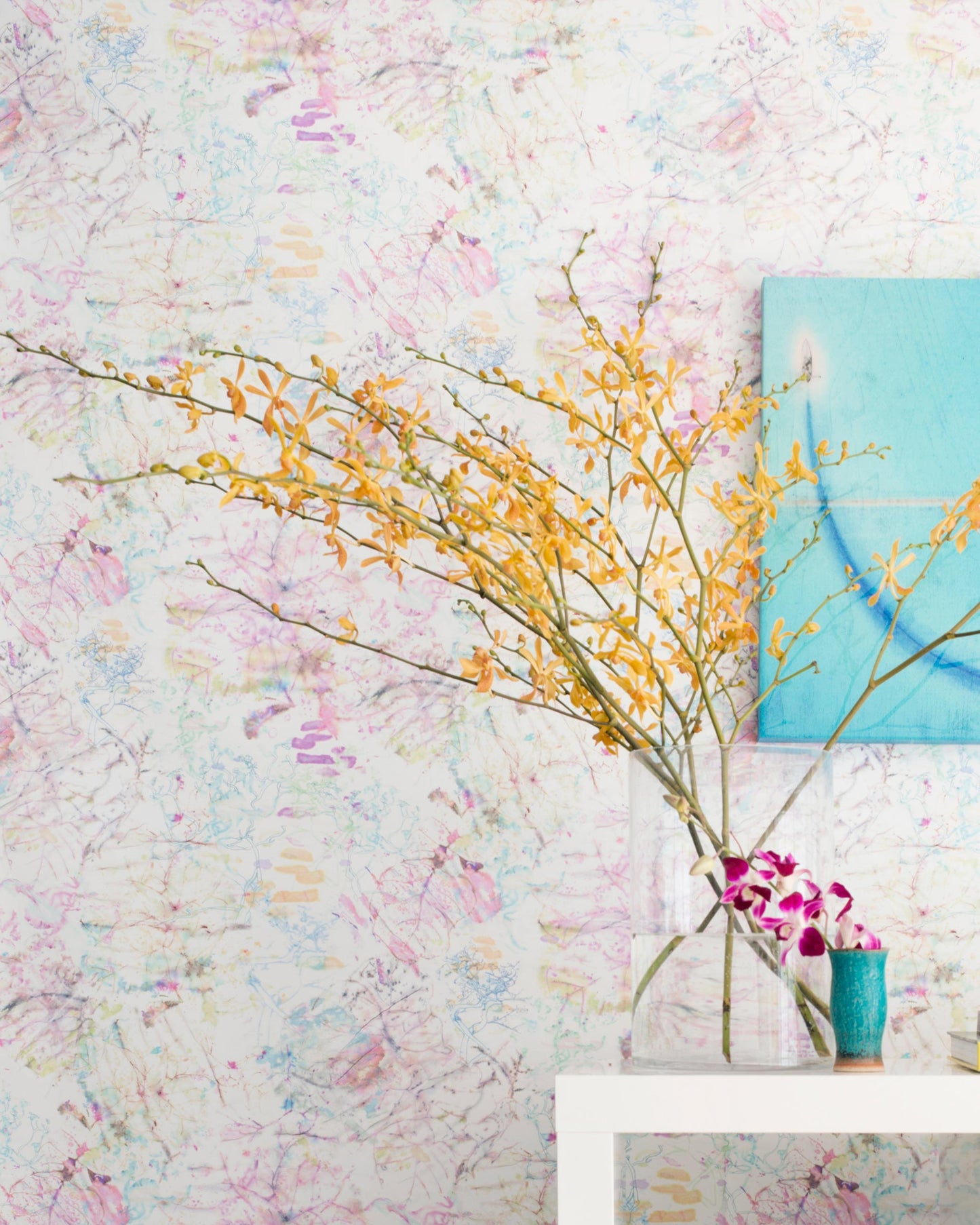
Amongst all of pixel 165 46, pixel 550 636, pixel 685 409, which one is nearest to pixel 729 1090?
→ pixel 550 636

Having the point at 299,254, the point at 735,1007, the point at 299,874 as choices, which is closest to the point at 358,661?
the point at 299,874

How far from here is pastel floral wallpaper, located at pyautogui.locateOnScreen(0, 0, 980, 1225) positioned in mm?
1262

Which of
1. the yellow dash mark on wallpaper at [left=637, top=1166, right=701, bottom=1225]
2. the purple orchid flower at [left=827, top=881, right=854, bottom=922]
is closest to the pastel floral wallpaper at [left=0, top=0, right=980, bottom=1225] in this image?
the yellow dash mark on wallpaper at [left=637, top=1166, right=701, bottom=1225]

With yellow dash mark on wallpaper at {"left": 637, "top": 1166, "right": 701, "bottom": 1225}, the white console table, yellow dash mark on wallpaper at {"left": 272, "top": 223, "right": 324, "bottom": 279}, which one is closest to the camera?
the white console table

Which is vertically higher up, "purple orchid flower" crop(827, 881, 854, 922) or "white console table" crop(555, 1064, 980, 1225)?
"purple orchid flower" crop(827, 881, 854, 922)

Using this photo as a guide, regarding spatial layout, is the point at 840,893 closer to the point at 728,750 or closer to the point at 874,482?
the point at 728,750

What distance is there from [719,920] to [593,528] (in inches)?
20.0

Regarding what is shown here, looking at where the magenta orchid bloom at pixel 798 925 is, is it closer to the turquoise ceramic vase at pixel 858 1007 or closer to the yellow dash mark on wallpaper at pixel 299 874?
the turquoise ceramic vase at pixel 858 1007

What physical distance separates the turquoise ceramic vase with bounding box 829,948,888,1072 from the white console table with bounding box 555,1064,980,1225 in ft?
0.12

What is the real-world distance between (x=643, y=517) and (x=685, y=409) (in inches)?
5.4

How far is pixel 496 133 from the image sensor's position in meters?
1.39

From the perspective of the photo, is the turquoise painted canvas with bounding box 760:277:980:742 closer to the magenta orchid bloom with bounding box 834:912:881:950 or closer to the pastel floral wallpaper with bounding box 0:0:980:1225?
the pastel floral wallpaper with bounding box 0:0:980:1225

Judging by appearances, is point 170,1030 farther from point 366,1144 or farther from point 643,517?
point 643,517

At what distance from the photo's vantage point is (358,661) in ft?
4.39
